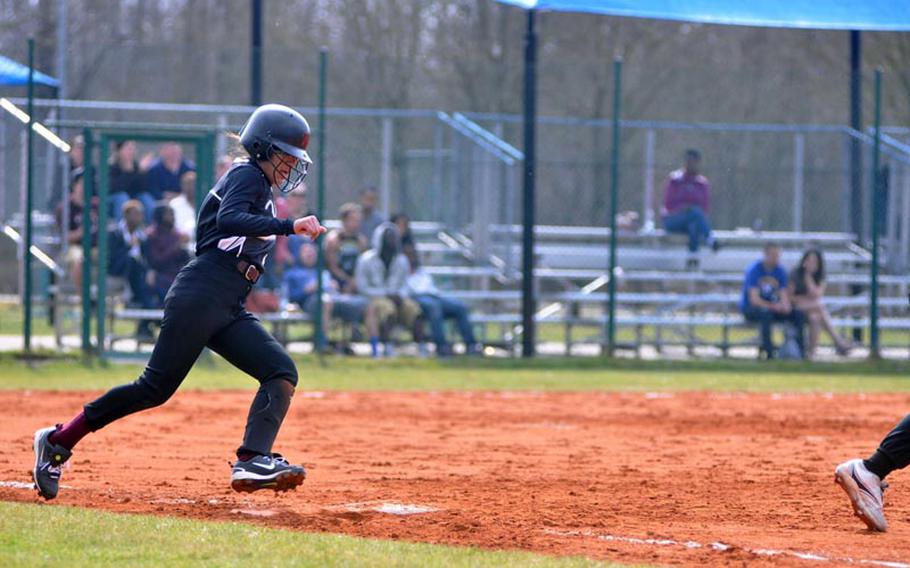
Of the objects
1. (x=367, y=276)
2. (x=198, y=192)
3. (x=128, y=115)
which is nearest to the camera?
(x=198, y=192)

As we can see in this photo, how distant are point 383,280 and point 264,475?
10.5 metres

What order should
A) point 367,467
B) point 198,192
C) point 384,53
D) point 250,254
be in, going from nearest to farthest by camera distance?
point 250,254, point 367,467, point 198,192, point 384,53

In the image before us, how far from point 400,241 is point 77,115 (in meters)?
5.03

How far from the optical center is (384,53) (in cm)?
3072

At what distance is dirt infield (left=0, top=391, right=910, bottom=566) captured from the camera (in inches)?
249

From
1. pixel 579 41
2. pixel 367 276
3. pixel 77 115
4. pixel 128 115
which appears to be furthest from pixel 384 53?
pixel 367 276

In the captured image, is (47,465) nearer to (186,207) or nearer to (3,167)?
(186,207)

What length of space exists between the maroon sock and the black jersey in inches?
40.4

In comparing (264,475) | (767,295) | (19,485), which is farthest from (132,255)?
(264,475)

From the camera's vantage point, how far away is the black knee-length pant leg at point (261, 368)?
683 centimetres

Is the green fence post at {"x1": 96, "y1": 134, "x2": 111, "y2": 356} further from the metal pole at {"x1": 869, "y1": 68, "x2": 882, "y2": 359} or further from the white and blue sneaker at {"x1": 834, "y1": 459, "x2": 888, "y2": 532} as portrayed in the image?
the white and blue sneaker at {"x1": 834, "y1": 459, "x2": 888, "y2": 532}

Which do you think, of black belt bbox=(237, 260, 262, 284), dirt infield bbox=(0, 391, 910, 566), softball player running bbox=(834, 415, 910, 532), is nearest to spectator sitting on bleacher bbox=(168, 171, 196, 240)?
dirt infield bbox=(0, 391, 910, 566)

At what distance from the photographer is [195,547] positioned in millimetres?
5797

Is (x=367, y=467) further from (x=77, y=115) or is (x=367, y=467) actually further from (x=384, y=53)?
(x=384, y=53)
